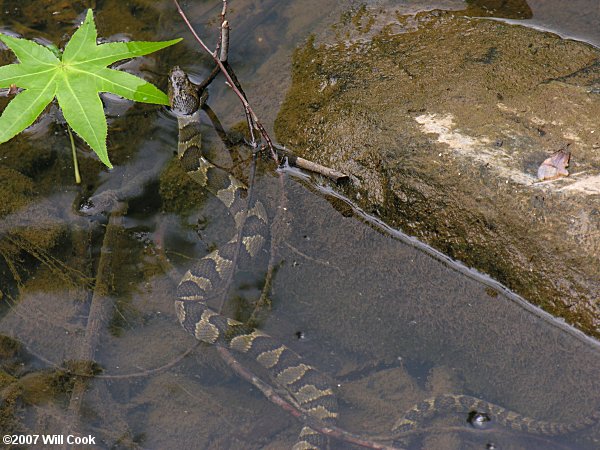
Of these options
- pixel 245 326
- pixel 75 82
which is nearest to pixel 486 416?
pixel 245 326

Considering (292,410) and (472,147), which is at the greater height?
(472,147)

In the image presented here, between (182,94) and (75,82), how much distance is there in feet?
5.38

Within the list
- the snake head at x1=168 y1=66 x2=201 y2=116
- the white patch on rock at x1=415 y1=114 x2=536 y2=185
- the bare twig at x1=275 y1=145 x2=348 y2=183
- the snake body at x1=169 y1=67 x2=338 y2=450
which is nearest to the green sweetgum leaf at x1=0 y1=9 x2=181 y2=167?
the bare twig at x1=275 y1=145 x2=348 y2=183

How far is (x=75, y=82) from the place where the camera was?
3.22m

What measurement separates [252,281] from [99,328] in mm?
1052

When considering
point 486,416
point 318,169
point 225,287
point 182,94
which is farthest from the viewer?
point 182,94

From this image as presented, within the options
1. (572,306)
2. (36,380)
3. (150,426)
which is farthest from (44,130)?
(572,306)

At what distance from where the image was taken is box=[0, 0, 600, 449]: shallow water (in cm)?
362

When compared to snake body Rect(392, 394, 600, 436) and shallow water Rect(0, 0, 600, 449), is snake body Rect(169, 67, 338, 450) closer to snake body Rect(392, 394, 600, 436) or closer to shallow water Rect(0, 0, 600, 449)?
shallow water Rect(0, 0, 600, 449)

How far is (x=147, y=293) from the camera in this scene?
13.6ft

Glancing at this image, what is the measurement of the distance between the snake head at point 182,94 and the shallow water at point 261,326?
530 mm

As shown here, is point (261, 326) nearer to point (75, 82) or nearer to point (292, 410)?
point (292, 410)

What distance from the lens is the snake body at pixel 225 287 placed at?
13.1 feet

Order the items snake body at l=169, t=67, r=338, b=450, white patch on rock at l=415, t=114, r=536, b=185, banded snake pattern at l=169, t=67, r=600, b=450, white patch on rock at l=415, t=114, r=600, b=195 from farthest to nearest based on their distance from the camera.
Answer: snake body at l=169, t=67, r=338, b=450
banded snake pattern at l=169, t=67, r=600, b=450
white patch on rock at l=415, t=114, r=536, b=185
white patch on rock at l=415, t=114, r=600, b=195
